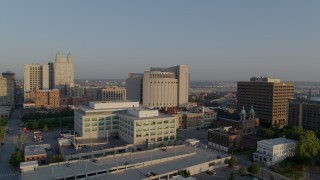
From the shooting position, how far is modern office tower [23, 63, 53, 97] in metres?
170

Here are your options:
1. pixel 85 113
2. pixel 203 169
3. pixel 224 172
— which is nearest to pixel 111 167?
pixel 203 169

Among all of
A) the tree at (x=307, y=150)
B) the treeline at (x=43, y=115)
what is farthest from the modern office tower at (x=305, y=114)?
the treeline at (x=43, y=115)

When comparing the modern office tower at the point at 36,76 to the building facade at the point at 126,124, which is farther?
the modern office tower at the point at 36,76

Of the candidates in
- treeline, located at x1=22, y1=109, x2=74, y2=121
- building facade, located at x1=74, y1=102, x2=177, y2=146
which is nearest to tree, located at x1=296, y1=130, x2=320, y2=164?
building facade, located at x1=74, y1=102, x2=177, y2=146

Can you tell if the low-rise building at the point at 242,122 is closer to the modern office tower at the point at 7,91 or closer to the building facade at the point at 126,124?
the building facade at the point at 126,124

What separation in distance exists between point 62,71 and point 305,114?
143 meters

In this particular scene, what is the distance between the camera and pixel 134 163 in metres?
47.3

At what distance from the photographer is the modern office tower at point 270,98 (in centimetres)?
9812

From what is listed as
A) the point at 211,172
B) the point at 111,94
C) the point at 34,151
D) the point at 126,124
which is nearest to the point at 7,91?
the point at 111,94

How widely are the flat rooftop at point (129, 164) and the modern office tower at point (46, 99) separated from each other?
295 ft

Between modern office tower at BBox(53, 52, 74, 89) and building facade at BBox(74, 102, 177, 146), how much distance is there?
354 feet

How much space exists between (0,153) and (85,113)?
19.9 meters

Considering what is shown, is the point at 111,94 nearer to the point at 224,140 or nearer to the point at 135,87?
the point at 135,87

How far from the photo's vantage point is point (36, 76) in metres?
172
